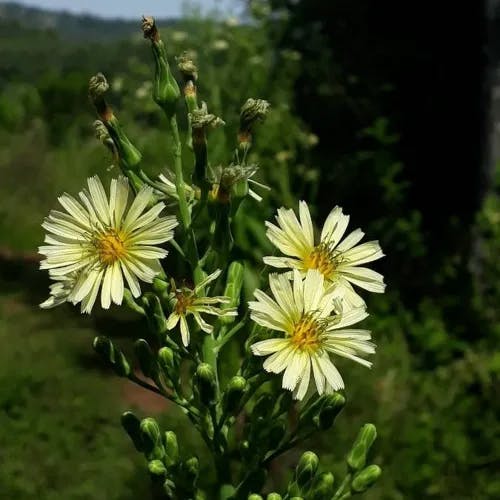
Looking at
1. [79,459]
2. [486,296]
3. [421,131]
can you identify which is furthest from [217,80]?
[79,459]

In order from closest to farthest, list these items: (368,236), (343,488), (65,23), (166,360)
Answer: (166,360)
(343,488)
(368,236)
(65,23)

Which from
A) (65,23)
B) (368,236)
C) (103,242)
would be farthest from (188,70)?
(65,23)

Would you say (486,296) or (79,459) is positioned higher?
(486,296)

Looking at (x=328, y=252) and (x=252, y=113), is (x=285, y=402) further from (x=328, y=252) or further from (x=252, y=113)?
(x=252, y=113)

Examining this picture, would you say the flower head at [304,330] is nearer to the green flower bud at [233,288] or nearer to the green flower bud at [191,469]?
the green flower bud at [233,288]

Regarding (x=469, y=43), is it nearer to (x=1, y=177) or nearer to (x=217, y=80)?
(x=217, y=80)

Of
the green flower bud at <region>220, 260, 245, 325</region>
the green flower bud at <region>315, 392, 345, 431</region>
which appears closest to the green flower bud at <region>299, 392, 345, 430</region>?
the green flower bud at <region>315, 392, 345, 431</region>
